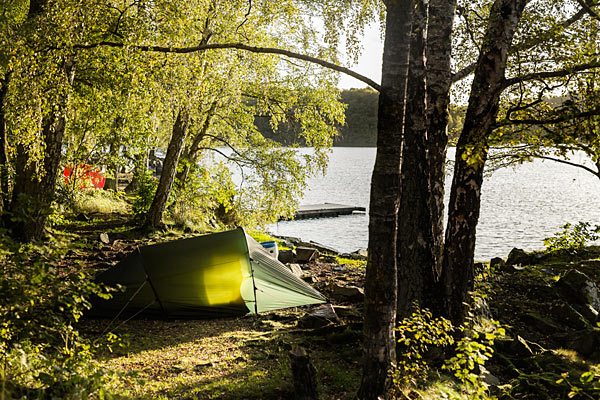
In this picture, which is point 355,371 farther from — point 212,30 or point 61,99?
point 212,30

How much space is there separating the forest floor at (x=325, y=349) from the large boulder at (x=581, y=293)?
7 centimetres

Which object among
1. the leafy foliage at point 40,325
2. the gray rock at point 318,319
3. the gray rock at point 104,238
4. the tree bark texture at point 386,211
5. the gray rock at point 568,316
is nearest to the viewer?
the leafy foliage at point 40,325

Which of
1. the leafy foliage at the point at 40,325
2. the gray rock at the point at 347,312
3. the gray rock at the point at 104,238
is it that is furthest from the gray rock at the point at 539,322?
the gray rock at the point at 104,238

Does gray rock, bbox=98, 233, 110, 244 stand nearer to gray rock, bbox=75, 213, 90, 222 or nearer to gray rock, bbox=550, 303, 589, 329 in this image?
gray rock, bbox=75, 213, 90, 222

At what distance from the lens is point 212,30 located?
13.1 meters

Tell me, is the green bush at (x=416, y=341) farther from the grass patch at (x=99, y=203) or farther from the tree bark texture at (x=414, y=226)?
the grass patch at (x=99, y=203)

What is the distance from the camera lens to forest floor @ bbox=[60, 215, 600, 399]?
5523 mm

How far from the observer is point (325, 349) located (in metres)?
7.08

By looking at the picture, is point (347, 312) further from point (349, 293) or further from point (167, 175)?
point (167, 175)

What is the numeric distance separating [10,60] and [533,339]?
9.37 m

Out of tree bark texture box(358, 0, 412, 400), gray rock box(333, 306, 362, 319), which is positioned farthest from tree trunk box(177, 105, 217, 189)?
tree bark texture box(358, 0, 412, 400)

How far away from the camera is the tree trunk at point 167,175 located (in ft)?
48.6

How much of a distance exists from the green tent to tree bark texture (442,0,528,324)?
134 inches

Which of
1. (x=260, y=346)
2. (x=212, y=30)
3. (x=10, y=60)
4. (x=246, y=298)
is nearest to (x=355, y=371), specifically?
(x=260, y=346)
